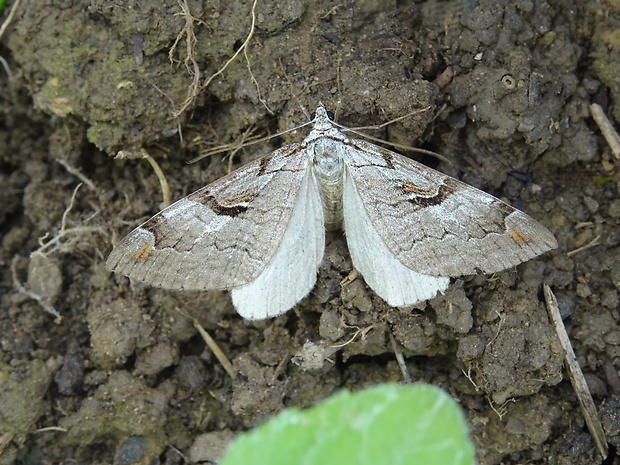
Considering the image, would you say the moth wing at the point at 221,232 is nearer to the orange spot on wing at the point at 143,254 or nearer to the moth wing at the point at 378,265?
the orange spot on wing at the point at 143,254

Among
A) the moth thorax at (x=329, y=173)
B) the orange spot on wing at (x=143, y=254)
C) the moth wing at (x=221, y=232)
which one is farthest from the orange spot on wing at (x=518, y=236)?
the orange spot on wing at (x=143, y=254)

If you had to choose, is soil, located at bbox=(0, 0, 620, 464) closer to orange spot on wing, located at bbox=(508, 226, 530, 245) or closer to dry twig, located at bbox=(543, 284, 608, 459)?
dry twig, located at bbox=(543, 284, 608, 459)

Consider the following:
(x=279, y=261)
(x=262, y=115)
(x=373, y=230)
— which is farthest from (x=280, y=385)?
(x=262, y=115)

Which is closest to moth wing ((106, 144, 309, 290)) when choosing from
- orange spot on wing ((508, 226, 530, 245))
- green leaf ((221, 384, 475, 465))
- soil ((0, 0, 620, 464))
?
soil ((0, 0, 620, 464))

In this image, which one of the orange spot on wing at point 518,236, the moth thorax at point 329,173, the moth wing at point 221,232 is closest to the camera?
the orange spot on wing at point 518,236

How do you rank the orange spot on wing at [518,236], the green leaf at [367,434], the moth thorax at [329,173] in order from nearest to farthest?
the green leaf at [367,434], the orange spot on wing at [518,236], the moth thorax at [329,173]

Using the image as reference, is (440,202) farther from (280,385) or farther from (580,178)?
(280,385)
